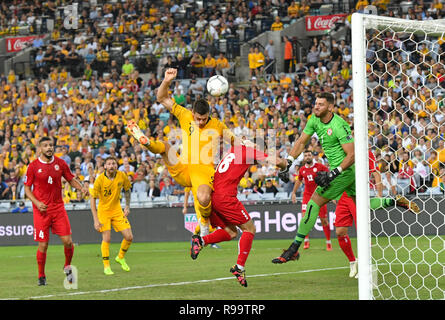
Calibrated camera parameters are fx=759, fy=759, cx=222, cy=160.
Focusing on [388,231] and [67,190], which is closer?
[388,231]

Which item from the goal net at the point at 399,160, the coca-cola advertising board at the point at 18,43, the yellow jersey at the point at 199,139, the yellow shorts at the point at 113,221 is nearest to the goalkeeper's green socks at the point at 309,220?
the goal net at the point at 399,160

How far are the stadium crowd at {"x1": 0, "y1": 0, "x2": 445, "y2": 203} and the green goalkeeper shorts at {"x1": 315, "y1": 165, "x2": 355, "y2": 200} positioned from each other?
8202 millimetres

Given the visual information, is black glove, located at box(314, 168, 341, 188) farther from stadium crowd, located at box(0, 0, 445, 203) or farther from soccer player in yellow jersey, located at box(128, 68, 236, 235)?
stadium crowd, located at box(0, 0, 445, 203)

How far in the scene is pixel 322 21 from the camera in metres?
28.4

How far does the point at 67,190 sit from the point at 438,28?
1702 cm

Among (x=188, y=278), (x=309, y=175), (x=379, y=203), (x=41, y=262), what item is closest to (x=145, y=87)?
(x=309, y=175)

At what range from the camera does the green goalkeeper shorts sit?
10.2 meters

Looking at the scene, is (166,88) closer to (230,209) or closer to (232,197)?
(232,197)

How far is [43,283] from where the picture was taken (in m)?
11.1

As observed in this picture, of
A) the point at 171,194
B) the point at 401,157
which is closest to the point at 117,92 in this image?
the point at 171,194

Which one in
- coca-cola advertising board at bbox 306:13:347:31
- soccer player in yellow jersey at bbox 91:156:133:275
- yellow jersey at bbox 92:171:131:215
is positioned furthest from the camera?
coca-cola advertising board at bbox 306:13:347:31

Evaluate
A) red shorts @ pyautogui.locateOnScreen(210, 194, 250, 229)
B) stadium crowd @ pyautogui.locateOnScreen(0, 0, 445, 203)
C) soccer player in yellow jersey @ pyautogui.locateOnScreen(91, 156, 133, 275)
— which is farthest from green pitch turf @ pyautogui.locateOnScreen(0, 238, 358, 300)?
stadium crowd @ pyautogui.locateOnScreen(0, 0, 445, 203)

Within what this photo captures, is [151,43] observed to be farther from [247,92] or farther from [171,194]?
[171,194]

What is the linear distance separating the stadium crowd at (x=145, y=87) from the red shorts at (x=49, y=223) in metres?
9.57
